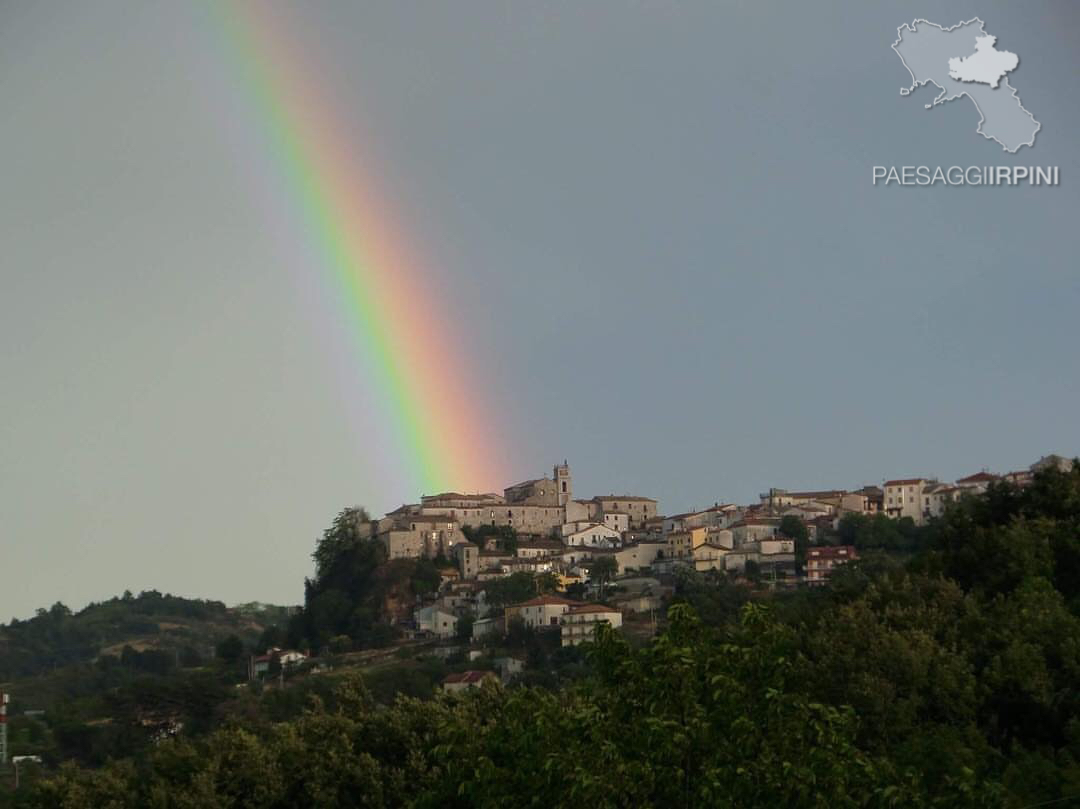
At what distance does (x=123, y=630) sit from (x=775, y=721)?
149 meters

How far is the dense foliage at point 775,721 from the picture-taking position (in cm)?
1411

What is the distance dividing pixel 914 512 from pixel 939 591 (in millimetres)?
71600

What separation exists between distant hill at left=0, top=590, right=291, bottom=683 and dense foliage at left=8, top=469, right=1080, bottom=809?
327ft

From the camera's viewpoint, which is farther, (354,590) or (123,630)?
(123,630)

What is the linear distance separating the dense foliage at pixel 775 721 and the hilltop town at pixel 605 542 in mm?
50814

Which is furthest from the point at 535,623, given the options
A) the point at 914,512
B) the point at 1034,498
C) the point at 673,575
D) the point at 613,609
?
the point at 1034,498

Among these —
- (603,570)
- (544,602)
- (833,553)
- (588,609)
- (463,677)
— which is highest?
(603,570)

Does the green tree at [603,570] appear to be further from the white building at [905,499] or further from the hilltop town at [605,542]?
the white building at [905,499]

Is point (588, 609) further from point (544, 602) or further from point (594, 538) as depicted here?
point (594, 538)

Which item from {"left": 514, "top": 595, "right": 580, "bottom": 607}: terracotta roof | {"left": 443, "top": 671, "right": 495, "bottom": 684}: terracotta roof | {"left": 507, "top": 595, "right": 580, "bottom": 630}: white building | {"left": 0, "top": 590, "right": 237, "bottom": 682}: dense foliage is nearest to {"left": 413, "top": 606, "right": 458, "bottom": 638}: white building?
{"left": 507, "top": 595, "right": 580, "bottom": 630}: white building

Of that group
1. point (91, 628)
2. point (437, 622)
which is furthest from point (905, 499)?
point (91, 628)

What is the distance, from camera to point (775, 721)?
14.4m

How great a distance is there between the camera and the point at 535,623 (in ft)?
277

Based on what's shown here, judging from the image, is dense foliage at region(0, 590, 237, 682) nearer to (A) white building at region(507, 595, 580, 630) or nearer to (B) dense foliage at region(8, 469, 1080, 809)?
(A) white building at region(507, 595, 580, 630)
